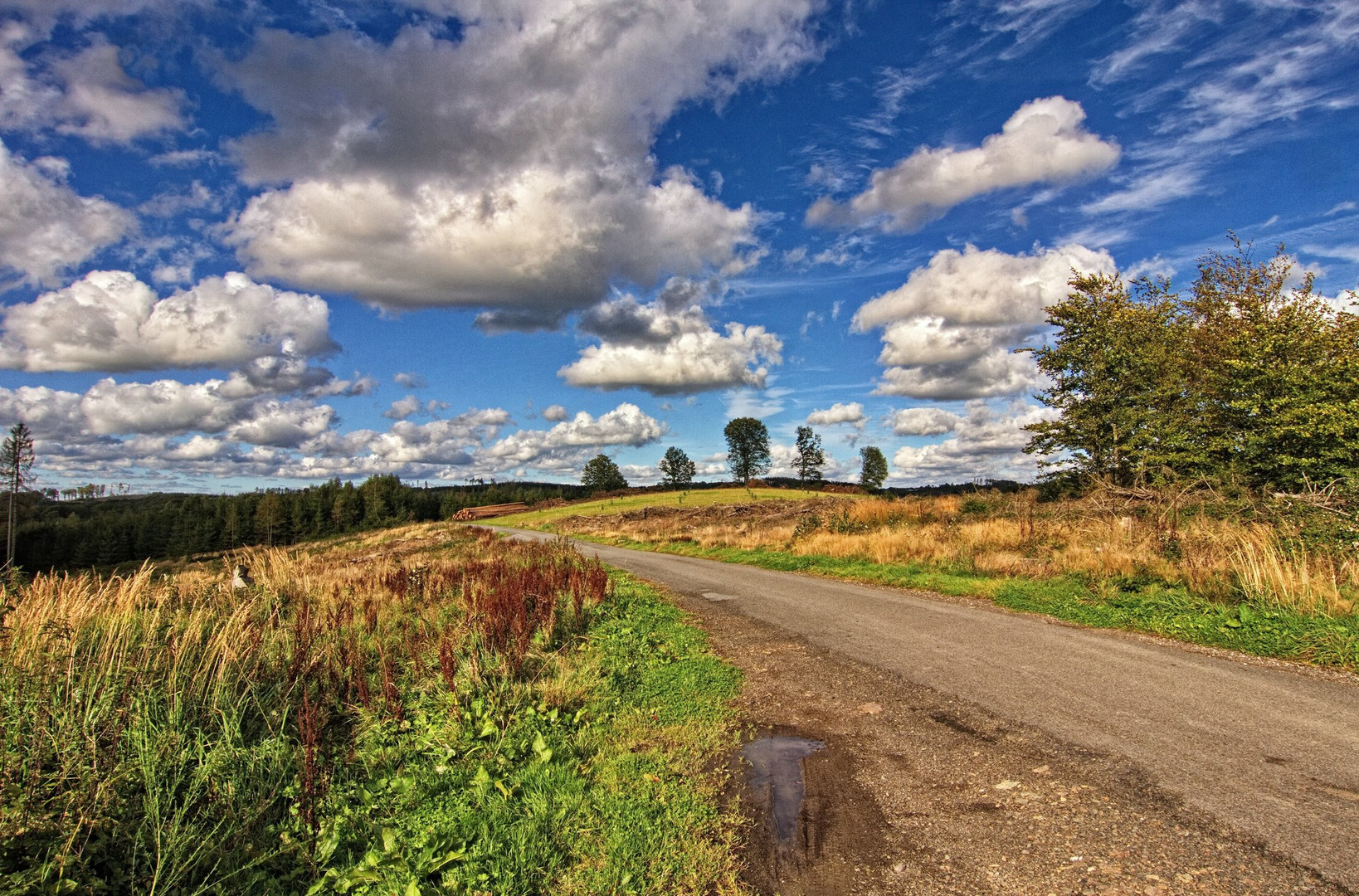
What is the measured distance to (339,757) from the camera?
4.97 m

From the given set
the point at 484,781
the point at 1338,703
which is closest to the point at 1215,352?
the point at 1338,703

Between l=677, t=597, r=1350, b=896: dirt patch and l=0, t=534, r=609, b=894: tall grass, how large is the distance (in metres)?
2.41

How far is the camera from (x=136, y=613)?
6480 millimetres

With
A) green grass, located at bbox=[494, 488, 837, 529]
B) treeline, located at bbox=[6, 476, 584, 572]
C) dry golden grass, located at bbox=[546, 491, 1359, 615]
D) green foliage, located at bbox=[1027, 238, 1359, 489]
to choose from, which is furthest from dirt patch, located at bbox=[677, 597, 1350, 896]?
treeline, located at bbox=[6, 476, 584, 572]

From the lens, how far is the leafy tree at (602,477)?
109 meters

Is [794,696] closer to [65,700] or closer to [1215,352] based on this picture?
[65,700]

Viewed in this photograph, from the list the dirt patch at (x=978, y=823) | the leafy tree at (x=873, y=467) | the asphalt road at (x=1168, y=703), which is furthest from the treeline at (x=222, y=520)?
the dirt patch at (x=978, y=823)

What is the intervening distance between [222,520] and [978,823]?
126555mm

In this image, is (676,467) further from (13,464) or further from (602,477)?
(13,464)

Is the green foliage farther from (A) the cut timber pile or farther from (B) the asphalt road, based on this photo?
(A) the cut timber pile

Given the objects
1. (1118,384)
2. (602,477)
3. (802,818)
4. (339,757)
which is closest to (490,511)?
(602,477)

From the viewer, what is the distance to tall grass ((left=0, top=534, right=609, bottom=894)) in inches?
135

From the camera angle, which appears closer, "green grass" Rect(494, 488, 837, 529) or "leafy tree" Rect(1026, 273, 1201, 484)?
"leafy tree" Rect(1026, 273, 1201, 484)

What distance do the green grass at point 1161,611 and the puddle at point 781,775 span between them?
249 inches
